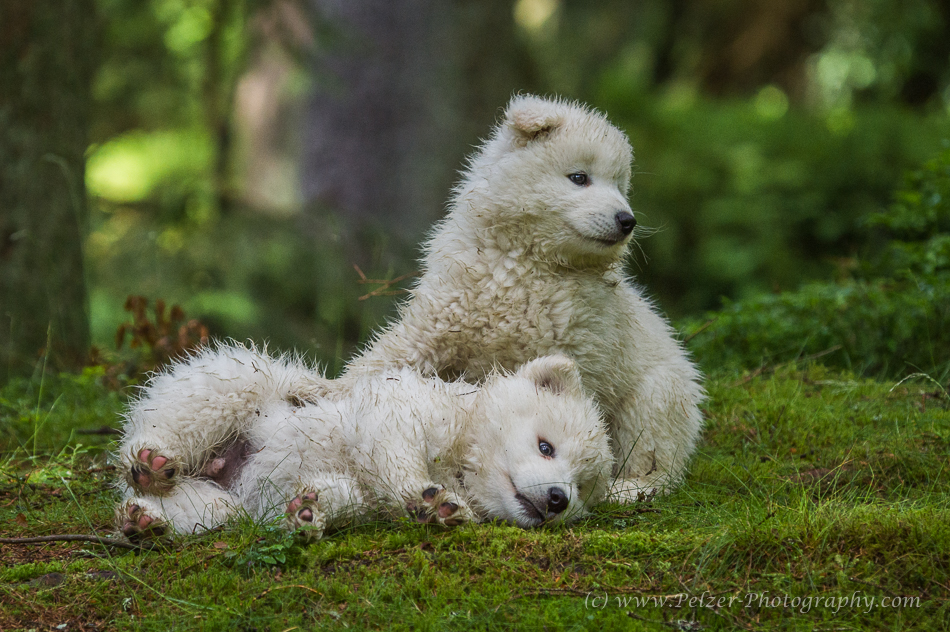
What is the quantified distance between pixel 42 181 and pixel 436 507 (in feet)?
16.6

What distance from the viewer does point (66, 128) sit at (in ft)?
23.5

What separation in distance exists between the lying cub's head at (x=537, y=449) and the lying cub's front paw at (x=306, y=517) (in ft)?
2.37

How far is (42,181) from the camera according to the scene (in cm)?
698

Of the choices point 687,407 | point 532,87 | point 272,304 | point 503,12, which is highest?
point 503,12

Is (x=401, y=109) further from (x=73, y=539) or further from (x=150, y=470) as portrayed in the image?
(x=73, y=539)

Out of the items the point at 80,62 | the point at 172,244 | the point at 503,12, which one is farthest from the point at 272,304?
the point at 503,12

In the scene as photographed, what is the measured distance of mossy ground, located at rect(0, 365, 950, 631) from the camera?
10.3ft

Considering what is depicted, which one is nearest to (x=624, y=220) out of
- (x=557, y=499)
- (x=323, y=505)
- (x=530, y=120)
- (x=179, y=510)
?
(x=530, y=120)

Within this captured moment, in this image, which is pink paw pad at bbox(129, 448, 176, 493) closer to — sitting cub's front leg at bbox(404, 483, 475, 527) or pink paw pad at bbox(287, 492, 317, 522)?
pink paw pad at bbox(287, 492, 317, 522)

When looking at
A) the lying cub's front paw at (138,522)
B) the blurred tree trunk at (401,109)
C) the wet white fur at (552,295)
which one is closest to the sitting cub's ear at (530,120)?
the wet white fur at (552,295)

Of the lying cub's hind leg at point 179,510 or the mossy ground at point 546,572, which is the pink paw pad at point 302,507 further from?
the lying cub's hind leg at point 179,510

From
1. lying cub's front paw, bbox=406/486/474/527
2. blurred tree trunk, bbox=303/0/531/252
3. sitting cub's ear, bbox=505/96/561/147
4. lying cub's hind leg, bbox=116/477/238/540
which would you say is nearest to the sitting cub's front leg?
lying cub's front paw, bbox=406/486/474/527

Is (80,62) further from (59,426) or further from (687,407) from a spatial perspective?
(687,407)

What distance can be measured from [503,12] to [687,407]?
8.11 metres
